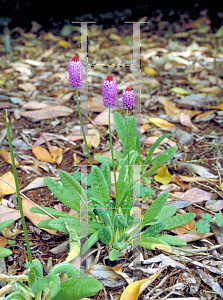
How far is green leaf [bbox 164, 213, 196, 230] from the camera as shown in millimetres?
1516

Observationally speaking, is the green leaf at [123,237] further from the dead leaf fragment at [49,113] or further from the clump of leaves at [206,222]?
the dead leaf fragment at [49,113]

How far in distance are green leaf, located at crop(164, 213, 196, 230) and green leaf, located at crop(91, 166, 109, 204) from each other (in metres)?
0.33

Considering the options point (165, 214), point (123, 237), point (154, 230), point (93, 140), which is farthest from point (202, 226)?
point (93, 140)

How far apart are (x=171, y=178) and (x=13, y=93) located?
184 centimetres

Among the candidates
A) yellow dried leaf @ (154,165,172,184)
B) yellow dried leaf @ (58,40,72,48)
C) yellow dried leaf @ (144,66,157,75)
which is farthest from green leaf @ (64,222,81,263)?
yellow dried leaf @ (58,40,72,48)

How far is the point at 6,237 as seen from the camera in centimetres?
151

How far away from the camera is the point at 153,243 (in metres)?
1.38

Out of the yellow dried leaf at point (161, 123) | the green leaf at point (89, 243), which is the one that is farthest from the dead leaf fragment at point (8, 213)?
the yellow dried leaf at point (161, 123)

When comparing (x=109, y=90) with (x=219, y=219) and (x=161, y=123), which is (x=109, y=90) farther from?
(x=161, y=123)

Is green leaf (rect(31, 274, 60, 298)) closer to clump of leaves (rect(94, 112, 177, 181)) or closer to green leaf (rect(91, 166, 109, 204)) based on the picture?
green leaf (rect(91, 166, 109, 204))

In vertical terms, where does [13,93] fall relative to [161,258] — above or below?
above

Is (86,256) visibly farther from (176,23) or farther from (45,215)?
(176,23)

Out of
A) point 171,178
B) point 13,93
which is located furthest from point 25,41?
point 171,178

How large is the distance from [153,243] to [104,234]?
0.22 meters
